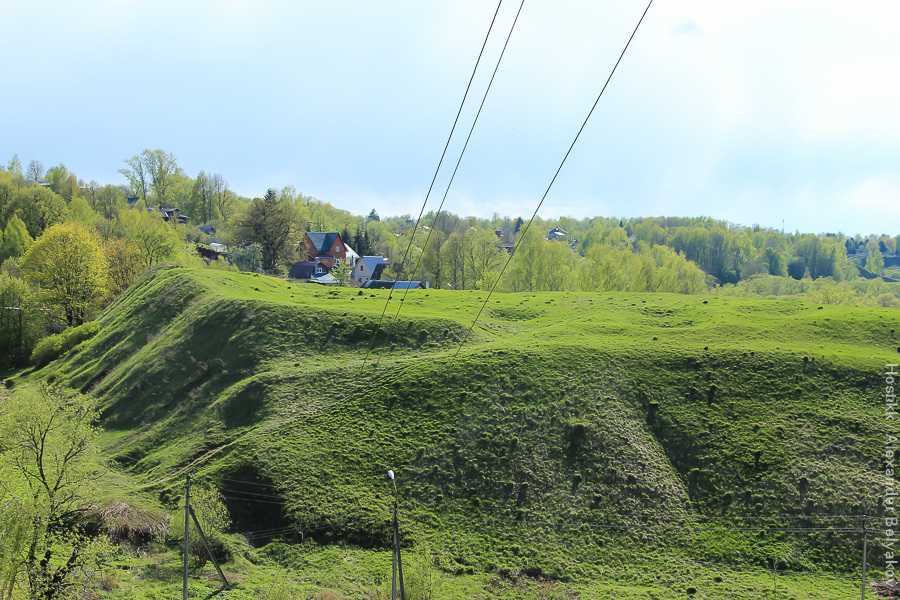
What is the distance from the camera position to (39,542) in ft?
100

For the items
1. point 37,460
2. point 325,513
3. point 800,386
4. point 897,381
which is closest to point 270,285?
point 325,513

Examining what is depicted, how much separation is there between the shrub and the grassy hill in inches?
470

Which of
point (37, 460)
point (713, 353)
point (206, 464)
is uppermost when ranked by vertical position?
point (713, 353)

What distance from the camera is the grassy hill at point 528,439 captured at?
39.1m

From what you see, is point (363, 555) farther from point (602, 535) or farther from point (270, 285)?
point (270, 285)

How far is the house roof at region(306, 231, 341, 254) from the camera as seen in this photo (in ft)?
481

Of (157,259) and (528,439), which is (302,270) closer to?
(157,259)

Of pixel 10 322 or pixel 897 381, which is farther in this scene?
pixel 10 322

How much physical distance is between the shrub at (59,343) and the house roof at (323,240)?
2746 inches

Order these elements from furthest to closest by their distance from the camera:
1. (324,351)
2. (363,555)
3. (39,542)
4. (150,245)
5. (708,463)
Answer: (150,245)
(324,351)
(708,463)
(363,555)
(39,542)

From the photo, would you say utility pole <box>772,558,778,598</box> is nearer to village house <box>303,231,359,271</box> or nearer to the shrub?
the shrub

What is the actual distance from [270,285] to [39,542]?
5124 cm

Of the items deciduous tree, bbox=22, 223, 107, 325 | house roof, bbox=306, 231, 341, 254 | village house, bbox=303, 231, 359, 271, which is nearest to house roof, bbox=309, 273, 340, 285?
village house, bbox=303, 231, 359, 271

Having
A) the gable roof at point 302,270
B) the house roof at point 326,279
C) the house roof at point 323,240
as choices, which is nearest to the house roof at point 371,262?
the house roof at point 323,240
